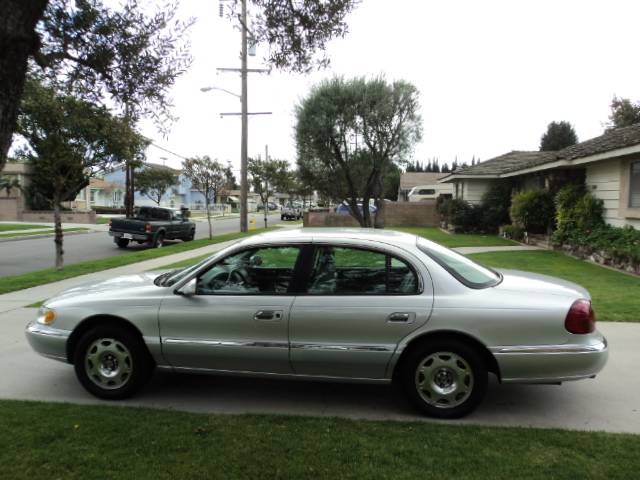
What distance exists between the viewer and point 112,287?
4594 millimetres

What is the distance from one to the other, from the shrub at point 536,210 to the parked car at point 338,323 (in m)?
13.8

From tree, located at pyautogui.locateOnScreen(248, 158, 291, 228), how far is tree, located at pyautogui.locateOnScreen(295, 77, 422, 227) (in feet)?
58.9

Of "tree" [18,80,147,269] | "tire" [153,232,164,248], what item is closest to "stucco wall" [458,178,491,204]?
"tire" [153,232,164,248]

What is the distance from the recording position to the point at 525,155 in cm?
2605

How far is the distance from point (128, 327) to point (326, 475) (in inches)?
86.9

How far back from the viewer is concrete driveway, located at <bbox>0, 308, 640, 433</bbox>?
395cm

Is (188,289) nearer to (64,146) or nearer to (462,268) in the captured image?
(462,268)

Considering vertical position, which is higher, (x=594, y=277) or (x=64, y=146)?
(x=64, y=146)

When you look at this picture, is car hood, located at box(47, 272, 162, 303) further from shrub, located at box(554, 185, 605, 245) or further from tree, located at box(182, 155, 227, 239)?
tree, located at box(182, 155, 227, 239)

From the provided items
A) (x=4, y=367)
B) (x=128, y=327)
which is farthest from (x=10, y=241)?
(x=128, y=327)

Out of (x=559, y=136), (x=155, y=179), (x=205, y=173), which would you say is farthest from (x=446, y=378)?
(x=155, y=179)

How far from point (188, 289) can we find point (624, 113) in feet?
140

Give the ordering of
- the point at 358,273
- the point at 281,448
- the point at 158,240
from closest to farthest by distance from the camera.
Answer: the point at 281,448 < the point at 358,273 < the point at 158,240

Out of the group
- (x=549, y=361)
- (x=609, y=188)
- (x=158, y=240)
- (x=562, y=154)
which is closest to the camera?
(x=549, y=361)
